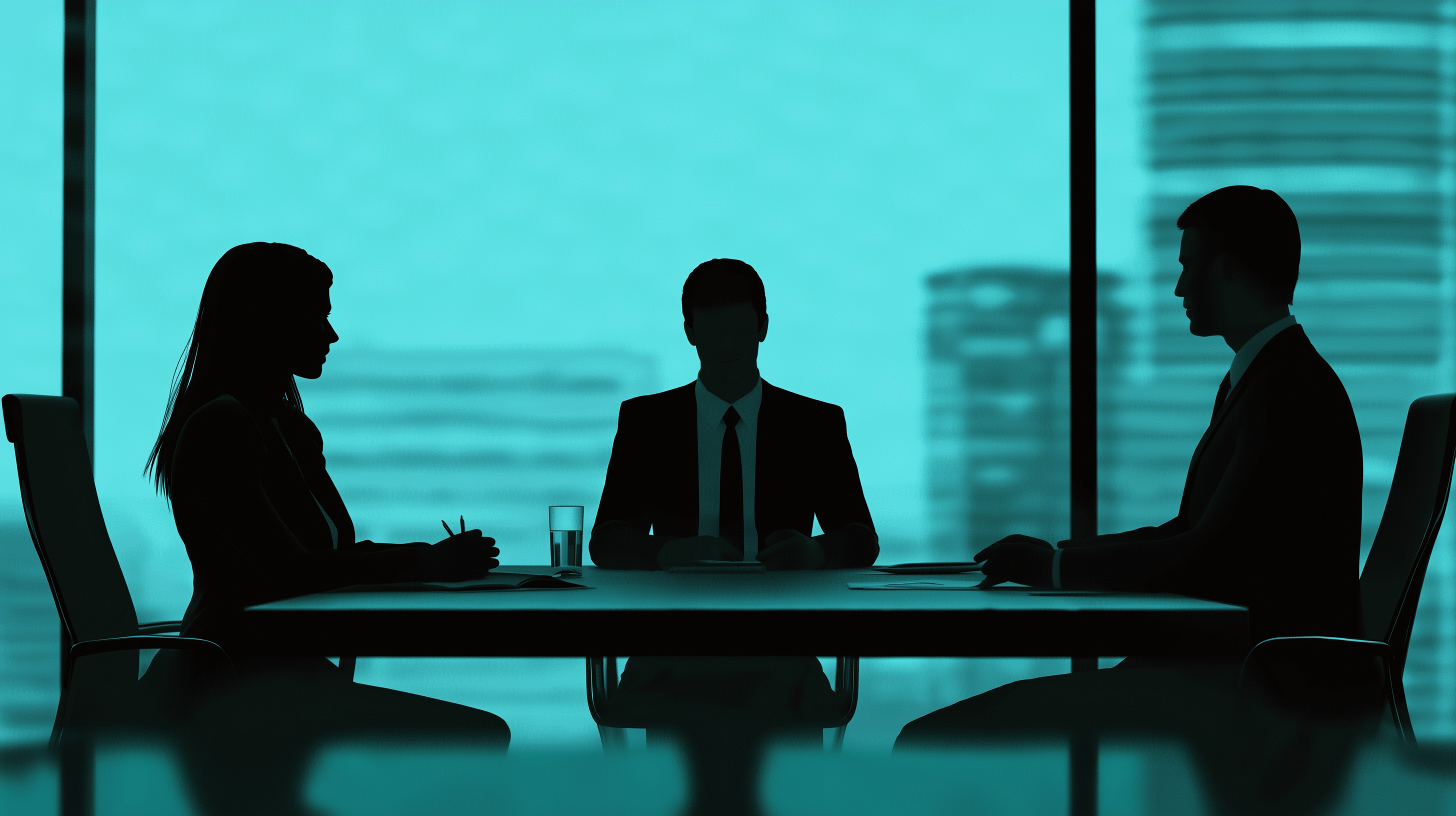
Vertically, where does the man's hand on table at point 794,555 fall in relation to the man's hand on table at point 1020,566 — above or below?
below

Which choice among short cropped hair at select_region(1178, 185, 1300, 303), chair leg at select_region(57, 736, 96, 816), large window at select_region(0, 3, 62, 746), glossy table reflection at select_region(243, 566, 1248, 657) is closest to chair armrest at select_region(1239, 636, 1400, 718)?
glossy table reflection at select_region(243, 566, 1248, 657)

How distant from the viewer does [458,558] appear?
5.20ft

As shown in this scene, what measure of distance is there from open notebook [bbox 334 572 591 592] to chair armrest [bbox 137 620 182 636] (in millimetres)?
532

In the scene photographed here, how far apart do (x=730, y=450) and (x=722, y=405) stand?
123 mm

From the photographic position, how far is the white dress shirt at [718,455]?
8.02 ft

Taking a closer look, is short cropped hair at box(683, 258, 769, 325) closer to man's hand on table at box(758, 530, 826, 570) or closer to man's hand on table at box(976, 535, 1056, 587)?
man's hand on table at box(758, 530, 826, 570)

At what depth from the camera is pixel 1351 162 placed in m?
3.25

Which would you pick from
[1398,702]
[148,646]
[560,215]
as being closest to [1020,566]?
[1398,702]

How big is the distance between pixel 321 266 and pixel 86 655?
0.82 metres

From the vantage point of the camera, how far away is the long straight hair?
70.6 inches

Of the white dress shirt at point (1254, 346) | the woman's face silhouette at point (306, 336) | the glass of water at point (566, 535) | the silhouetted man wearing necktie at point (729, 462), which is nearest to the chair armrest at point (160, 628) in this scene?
the woman's face silhouette at point (306, 336)

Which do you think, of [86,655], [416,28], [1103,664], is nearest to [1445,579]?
[1103,664]

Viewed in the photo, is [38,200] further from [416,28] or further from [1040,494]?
[1040,494]

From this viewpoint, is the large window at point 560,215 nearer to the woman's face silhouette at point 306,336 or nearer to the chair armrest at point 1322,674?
the woman's face silhouette at point 306,336
